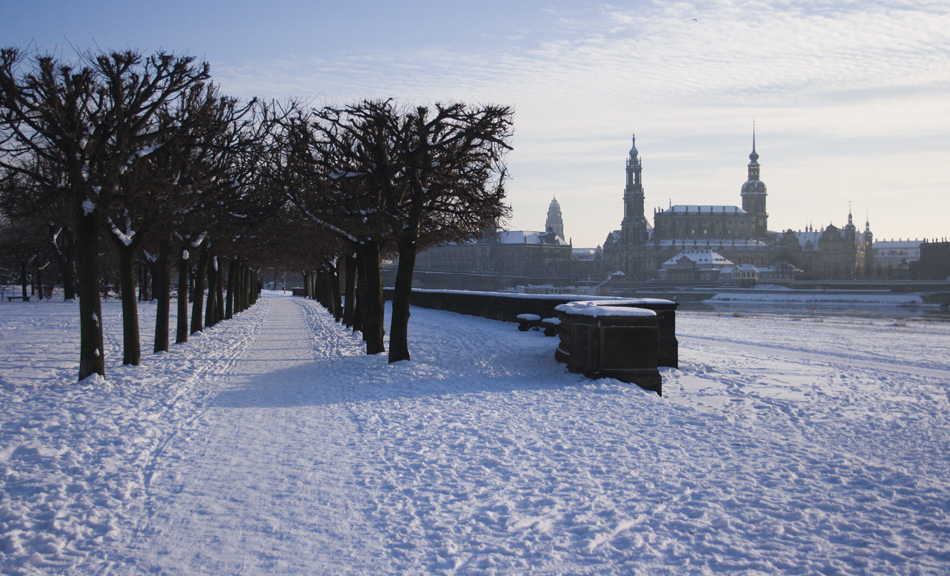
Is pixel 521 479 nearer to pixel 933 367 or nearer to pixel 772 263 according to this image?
pixel 933 367

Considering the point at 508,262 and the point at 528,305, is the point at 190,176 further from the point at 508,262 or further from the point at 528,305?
the point at 508,262

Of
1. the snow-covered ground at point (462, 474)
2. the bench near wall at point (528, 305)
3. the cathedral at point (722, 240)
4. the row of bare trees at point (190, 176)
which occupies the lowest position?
the snow-covered ground at point (462, 474)

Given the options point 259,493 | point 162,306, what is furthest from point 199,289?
point 259,493

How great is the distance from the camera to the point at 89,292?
1188cm

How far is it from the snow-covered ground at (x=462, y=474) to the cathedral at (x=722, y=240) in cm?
15023

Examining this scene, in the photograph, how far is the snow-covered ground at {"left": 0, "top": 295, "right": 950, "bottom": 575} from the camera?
4.73 meters

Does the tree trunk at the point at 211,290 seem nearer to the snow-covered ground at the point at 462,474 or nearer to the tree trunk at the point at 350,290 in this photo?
the tree trunk at the point at 350,290

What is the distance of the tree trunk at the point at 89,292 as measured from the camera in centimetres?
1162

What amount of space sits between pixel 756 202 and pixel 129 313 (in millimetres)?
189155

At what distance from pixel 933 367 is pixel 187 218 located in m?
19.5

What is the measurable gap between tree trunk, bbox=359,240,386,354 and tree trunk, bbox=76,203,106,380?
20.3ft

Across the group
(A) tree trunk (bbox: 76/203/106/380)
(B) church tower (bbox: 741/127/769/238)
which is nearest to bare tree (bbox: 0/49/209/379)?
(A) tree trunk (bbox: 76/203/106/380)

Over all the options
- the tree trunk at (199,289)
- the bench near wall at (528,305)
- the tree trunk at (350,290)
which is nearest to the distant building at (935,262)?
the bench near wall at (528,305)

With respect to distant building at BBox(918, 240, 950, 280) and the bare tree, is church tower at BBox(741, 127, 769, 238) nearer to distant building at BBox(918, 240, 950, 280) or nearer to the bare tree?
distant building at BBox(918, 240, 950, 280)
